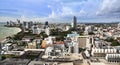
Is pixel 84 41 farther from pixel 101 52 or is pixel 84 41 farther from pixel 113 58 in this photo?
pixel 113 58

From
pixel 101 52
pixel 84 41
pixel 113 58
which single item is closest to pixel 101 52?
pixel 101 52

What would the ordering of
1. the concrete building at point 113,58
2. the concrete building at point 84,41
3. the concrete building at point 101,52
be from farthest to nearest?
1. the concrete building at point 84,41
2. the concrete building at point 101,52
3. the concrete building at point 113,58

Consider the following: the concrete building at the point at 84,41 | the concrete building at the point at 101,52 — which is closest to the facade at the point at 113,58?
the concrete building at the point at 101,52

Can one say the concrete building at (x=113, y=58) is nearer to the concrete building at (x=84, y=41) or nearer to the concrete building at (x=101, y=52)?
the concrete building at (x=101, y=52)

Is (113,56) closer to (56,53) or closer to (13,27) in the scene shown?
(56,53)

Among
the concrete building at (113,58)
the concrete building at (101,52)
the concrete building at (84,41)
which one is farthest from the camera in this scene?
the concrete building at (84,41)

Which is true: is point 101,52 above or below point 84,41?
below

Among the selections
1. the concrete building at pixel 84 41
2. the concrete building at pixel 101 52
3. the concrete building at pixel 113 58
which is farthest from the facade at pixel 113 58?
the concrete building at pixel 84 41

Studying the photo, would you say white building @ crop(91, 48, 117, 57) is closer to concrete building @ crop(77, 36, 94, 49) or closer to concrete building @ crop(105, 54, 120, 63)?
concrete building @ crop(105, 54, 120, 63)

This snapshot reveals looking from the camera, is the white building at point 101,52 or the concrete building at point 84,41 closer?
the white building at point 101,52

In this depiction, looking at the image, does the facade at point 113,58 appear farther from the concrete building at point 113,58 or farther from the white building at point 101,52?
the white building at point 101,52

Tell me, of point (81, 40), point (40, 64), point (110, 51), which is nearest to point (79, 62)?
point (40, 64)
